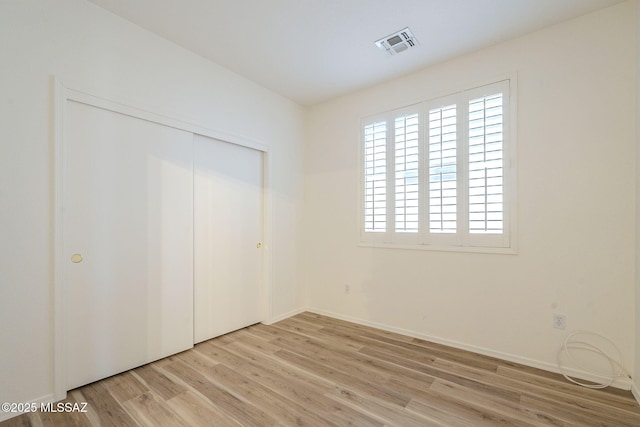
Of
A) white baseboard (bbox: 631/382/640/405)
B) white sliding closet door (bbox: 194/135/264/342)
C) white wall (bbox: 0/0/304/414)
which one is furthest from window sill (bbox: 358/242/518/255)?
white wall (bbox: 0/0/304/414)

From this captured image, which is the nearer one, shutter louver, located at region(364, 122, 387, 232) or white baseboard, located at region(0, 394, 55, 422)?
white baseboard, located at region(0, 394, 55, 422)

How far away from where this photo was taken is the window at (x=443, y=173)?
260 centimetres

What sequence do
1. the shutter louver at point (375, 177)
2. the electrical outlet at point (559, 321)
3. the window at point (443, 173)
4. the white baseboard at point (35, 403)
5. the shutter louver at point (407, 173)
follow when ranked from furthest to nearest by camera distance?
the shutter louver at point (375, 177) < the shutter louver at point (407, 173) < the window at point (443, 173) < the electrical outlet at point (559, 321) < the white baseboard at point (35, 403)

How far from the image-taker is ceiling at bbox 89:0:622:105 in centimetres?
Result: 217

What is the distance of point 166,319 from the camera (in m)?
2.59

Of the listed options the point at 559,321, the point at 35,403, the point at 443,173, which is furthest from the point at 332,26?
the point at 35,403

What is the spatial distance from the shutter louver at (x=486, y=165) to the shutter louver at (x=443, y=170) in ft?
0.50

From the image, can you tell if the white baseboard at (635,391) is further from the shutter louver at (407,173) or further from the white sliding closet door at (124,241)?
the white sliding closet door at (124,241)

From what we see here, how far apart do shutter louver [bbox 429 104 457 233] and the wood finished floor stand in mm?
1236

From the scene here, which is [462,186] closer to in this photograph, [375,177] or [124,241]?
[375,177]

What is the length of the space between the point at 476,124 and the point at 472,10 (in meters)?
0.92

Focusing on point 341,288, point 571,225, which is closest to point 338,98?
point 341,288

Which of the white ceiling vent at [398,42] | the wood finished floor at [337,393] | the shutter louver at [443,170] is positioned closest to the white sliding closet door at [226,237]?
the wood finished floor at [337,393]

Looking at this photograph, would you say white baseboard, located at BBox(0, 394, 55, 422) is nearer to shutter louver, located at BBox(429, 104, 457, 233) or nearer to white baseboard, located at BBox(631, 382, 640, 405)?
shutter louver, located at BBox(429, 104, 457, 233)
